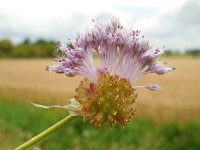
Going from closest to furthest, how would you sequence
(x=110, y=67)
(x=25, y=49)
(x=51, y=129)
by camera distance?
(x=51, y=129) < (x=110, y=67) < (x=25, y=49)

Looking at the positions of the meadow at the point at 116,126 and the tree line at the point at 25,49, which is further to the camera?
the tree line at the point at 25,49

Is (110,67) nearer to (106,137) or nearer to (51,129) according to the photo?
(51,129)

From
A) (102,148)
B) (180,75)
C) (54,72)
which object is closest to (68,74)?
(54,72)

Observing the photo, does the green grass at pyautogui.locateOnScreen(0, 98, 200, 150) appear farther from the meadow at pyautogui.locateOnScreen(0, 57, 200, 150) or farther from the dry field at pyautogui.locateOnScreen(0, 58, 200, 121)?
the dry field at pyautogui.locateOnScreen(0, 58, 200, 121)

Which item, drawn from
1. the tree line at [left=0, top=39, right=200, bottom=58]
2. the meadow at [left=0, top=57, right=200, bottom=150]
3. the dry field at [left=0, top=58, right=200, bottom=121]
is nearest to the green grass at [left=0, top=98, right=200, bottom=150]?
the meadow at [left=0, top=57, right=200, bottom=150]

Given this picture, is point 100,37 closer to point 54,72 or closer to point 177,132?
point 54,72

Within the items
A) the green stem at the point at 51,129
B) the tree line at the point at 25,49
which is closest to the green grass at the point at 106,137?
the green stem at the point at 51,129

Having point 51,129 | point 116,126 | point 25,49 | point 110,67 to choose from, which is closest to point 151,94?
point 116,126

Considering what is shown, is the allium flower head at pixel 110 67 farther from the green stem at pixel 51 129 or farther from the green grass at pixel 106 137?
the green grass at pixel 106 137

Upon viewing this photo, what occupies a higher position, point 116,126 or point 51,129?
point 51,129
